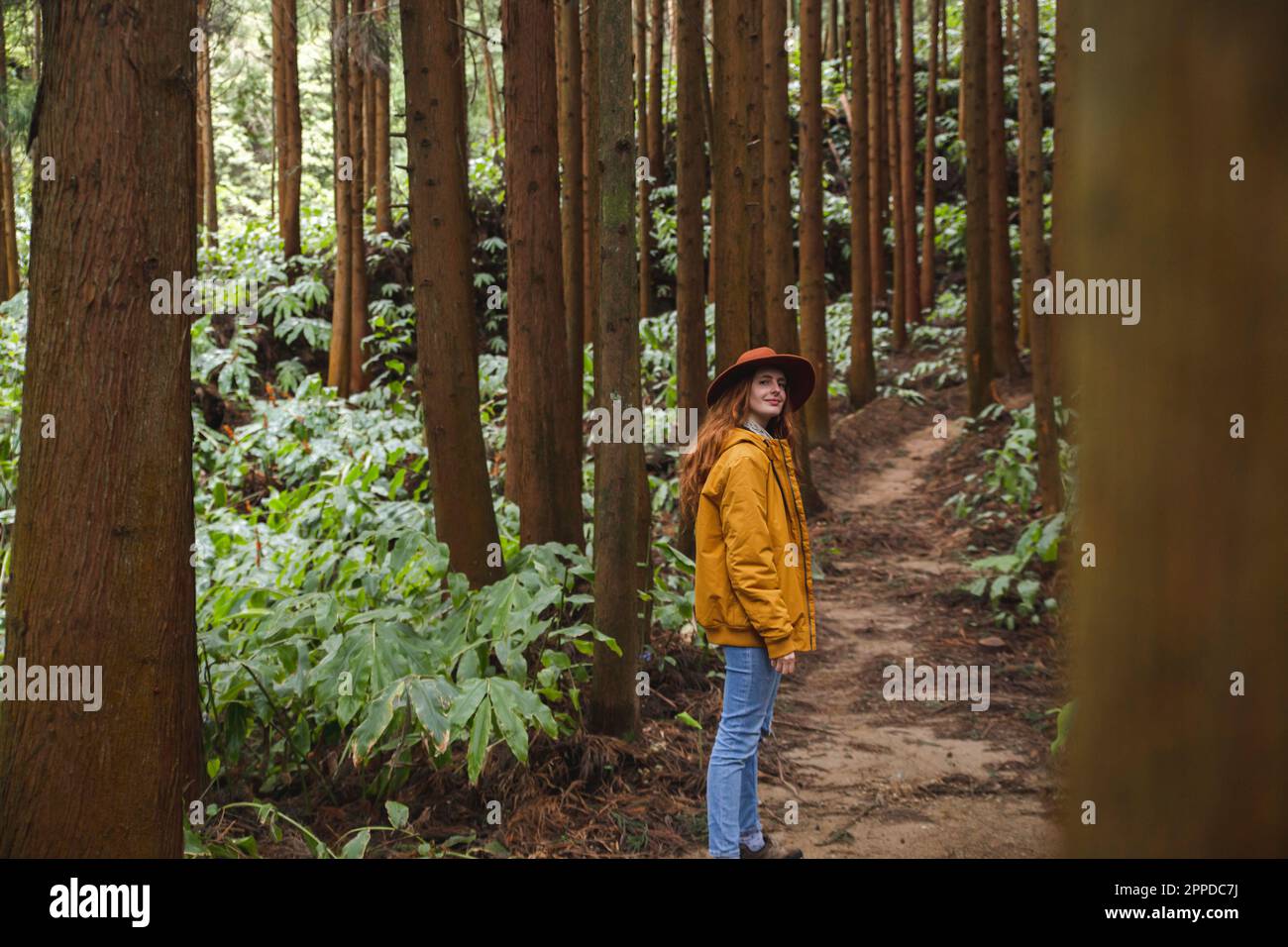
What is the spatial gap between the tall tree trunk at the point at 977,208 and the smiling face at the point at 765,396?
10323 mm

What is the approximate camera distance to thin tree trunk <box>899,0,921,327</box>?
19609mm

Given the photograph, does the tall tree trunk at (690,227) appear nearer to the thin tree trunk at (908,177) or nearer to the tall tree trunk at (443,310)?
the tall tree trunk at (443,310)

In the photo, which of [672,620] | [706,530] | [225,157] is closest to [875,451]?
[672,620]

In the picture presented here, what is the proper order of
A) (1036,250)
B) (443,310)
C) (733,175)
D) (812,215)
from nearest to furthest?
(443,310) < (733,175) < (1036,250) < (812,215)

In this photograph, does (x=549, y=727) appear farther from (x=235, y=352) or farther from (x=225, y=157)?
(x=225, y=157)

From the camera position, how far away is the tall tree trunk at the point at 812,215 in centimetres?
1302

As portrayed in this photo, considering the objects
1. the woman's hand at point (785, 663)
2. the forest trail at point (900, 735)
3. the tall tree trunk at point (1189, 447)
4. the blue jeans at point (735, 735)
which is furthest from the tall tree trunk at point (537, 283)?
the tall tree trunk at point (1189, 447)

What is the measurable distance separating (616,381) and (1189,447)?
4.28 metres

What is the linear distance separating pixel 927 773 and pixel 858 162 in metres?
12.2

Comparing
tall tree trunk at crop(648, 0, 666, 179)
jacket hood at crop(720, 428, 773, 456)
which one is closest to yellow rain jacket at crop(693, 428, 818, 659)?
jacket hood at crop(720, 428, 773, 456)

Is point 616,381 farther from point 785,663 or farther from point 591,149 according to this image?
point 591,149

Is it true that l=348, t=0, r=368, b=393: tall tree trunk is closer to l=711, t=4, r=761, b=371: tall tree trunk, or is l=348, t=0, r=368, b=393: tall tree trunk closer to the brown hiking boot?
l=711, t=4, r=761, b=371: tall tree trunk

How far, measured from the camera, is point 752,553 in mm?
3928

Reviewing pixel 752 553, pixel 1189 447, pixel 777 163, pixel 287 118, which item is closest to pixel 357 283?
pixel 287 118
